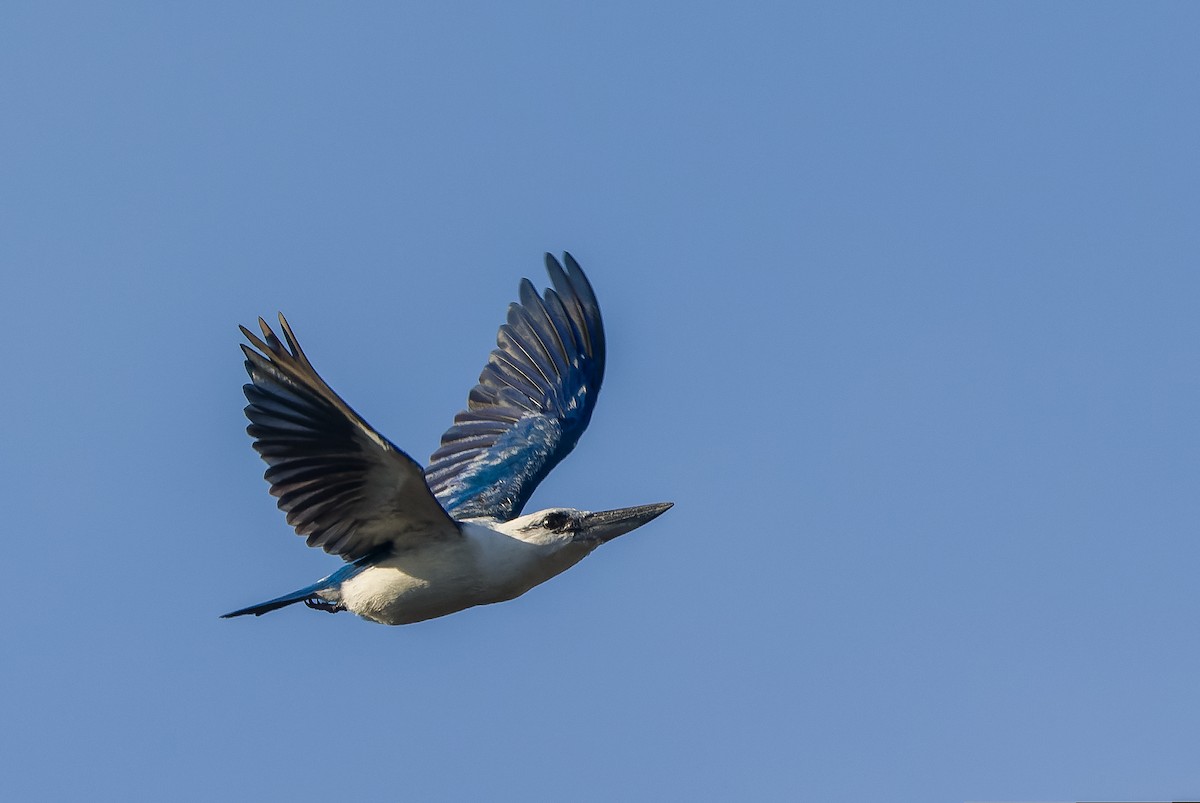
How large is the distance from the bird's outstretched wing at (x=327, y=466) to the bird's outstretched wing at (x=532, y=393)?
234 cm

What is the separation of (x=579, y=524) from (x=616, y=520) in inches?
12.2

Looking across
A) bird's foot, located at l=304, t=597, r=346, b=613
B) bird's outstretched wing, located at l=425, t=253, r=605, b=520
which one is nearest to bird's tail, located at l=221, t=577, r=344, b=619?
bird's foot, located at l=304, t=597, r=346, b=613

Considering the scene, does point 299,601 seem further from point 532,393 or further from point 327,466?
point 532,393

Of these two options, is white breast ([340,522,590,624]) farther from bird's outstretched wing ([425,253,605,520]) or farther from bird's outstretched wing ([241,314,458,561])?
bird's outstretched wing ([425,253,605,520])

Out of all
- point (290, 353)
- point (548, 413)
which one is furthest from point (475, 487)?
point (290, 353)

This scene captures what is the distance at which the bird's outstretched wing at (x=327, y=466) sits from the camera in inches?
483

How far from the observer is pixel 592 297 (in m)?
16.8

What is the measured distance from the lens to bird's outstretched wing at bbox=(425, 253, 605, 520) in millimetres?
15906

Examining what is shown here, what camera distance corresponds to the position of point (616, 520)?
13805 millimetres

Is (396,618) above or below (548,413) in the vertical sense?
below

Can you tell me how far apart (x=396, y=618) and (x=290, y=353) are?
246 centimetres

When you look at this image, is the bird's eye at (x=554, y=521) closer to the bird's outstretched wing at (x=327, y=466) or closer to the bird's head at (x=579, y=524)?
the bird's head at (x=579, y=524)

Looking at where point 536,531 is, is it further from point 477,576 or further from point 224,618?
point 224,618

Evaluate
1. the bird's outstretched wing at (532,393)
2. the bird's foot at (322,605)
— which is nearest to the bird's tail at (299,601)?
the bird's foot at (322,605)
